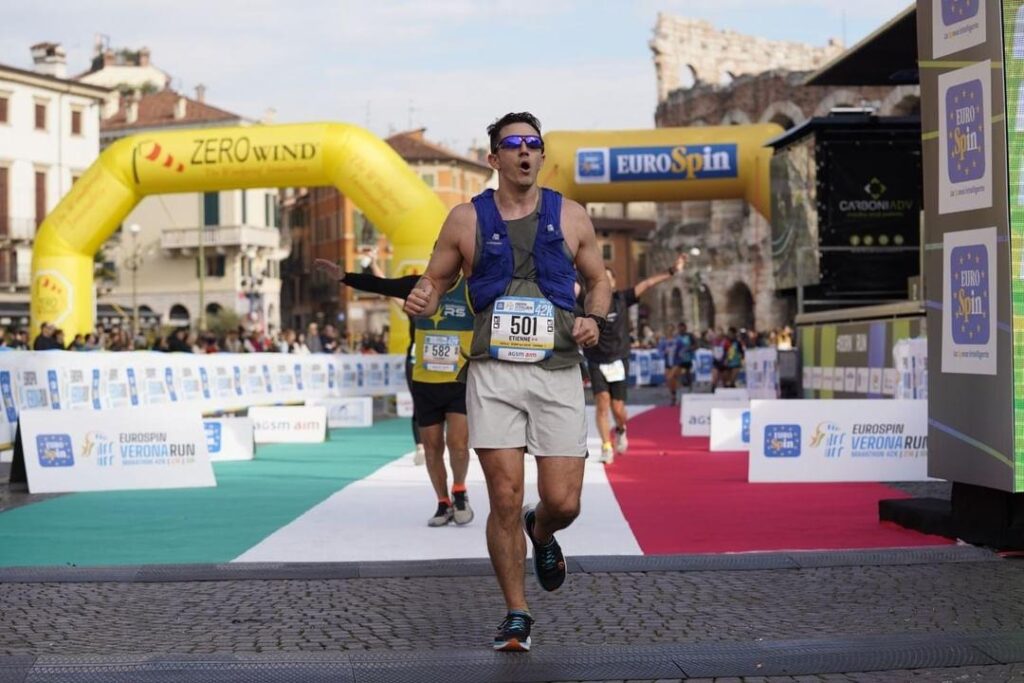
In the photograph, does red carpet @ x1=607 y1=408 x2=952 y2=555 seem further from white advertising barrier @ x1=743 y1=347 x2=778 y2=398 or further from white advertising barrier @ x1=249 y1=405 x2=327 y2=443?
white advertising barrier @ x1=743 y1=347 x2=778 y2=398

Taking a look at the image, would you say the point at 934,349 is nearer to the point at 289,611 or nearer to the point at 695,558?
the point at 695,558

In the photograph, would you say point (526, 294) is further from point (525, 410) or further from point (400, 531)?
point (400, 531)

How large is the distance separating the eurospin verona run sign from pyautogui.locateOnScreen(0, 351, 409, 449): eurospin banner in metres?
6.84

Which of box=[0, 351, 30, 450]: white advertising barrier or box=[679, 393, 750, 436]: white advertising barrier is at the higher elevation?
box=[0, 351, 30, 450]: white advertising barrier

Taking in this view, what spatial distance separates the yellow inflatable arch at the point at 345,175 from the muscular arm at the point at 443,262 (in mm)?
18717

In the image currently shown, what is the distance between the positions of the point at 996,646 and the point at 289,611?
291 cm

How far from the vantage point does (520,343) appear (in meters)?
6.09

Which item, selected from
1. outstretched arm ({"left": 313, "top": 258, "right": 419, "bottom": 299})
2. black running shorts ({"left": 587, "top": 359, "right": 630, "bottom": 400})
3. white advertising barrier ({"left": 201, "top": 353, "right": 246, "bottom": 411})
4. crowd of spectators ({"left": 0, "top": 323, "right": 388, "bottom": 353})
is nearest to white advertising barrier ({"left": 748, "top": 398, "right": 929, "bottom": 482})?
black running shorts ({"left": 587, "top": 359, "right": 630, "bottom": 400})

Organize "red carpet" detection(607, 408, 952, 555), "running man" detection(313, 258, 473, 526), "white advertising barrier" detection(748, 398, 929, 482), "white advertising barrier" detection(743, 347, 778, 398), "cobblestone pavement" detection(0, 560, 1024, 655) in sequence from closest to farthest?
"cobblestone pavement" detection(0, 560, 1024, 655)
"red carpet" detection(607, 408, 952, 555)
"running man" detection(313, 258, 473, 526)
"white advertising barrier" detection(748, 398, 929, 482)
"white advertising barrier" detection(743, 347, 778, 398)

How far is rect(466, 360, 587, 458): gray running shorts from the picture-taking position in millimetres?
6105

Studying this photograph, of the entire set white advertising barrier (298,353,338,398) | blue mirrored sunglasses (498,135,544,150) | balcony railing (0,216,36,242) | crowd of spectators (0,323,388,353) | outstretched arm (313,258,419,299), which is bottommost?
white advertising barrier (298,353,338,398)

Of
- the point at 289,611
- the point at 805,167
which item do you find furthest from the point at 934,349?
the point at 805,167

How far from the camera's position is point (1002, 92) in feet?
28.0

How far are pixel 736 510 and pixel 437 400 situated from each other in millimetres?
2316
